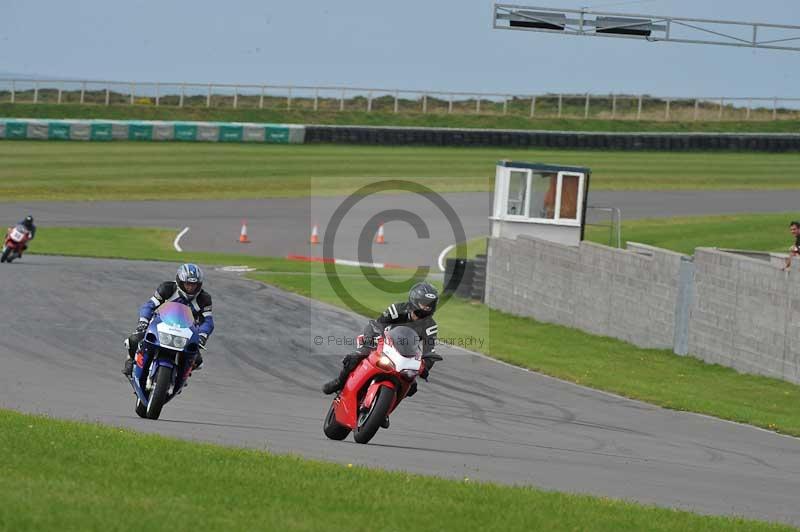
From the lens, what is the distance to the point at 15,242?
102ft

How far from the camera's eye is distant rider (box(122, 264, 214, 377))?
519 inches

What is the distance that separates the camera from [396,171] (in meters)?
59.3

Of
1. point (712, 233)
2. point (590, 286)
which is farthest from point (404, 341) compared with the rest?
point (712, 233)

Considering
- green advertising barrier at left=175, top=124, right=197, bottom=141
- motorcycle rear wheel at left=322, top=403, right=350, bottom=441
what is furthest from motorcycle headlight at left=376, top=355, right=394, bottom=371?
green advertising barrier at left=175, top=124, right=197, bottom=141

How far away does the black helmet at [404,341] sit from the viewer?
12.0 meters

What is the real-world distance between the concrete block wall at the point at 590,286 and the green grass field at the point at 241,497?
15.1 m

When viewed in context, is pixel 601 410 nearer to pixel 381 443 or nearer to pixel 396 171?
pixel 381 443

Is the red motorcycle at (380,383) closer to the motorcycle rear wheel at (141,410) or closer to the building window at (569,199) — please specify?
the motorcycle rear wheel at (141,410)

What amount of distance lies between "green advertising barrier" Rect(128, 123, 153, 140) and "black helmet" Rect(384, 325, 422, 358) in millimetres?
55259

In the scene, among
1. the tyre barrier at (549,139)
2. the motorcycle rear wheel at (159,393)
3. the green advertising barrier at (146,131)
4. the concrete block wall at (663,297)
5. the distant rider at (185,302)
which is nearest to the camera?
the motorcycle rear wheel at (159,393)

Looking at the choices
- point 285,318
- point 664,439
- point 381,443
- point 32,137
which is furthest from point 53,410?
point 32,137

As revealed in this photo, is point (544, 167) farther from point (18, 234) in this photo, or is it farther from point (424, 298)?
point (424, 298)

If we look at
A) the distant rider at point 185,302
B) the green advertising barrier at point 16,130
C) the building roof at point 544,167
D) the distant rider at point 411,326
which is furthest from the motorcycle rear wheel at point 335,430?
the green advertising barrier at point 16,130

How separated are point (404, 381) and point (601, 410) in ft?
20.3
